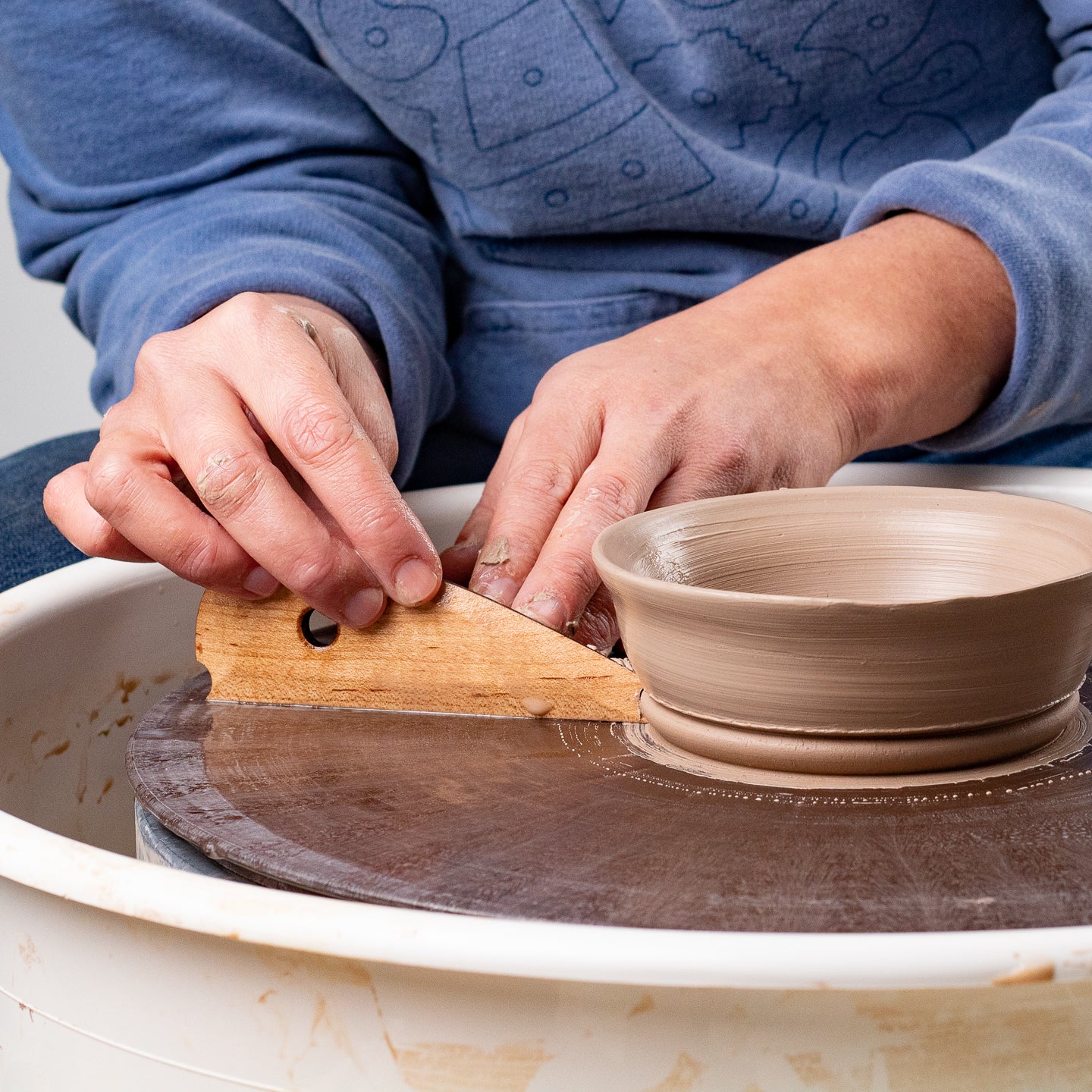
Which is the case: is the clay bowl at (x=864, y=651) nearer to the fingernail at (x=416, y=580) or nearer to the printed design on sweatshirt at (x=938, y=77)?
the fingernail at (x=416, y=580)

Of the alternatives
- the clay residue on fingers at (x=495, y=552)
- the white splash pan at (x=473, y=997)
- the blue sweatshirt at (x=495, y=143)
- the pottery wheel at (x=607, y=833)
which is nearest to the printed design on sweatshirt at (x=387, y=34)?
the blue sweatshirt at (x=495, y=143)

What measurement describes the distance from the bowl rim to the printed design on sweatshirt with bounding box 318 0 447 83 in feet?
1.91

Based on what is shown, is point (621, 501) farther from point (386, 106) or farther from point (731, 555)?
point (386, 106)

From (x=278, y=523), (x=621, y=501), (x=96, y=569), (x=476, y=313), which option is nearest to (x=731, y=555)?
(x=621, y=501)

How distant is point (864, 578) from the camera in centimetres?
63

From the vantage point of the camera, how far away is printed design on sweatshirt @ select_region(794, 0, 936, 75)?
3.12ft

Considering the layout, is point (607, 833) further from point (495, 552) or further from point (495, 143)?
point (495, 143)

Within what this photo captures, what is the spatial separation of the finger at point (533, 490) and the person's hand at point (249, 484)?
5cm

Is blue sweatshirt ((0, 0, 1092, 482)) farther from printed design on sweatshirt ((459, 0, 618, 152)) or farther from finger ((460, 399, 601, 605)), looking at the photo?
finger ((460, 399, 601, 605))

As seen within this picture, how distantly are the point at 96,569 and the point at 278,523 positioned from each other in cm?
26

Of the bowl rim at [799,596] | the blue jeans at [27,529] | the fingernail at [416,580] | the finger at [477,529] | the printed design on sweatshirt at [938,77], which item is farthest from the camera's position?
the printed design on sweatshirt at [938,77]

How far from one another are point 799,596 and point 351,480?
24cm

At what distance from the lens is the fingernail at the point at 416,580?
59 centimetres

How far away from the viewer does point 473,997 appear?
0.36m
